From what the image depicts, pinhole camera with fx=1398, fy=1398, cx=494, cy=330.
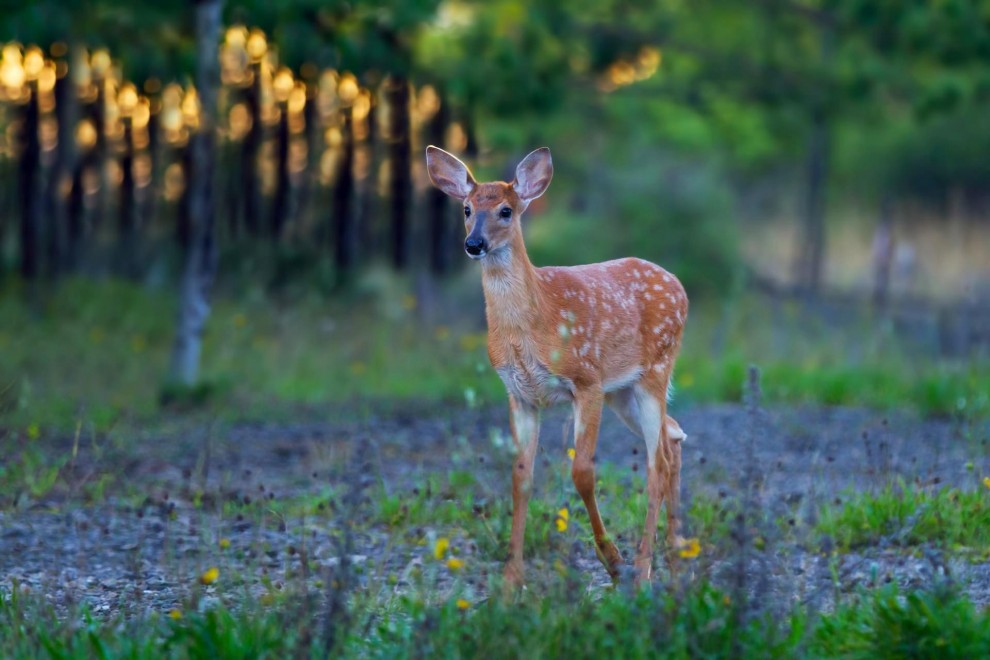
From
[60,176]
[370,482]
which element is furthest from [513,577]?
[60,176]

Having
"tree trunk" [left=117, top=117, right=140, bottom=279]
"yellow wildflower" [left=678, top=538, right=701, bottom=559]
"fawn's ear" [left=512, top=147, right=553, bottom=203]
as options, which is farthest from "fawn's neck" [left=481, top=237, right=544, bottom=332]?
"tree trunk" [left=117, top=117, right=140, bottom=279]

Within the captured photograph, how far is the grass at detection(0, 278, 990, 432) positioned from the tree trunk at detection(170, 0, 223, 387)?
0.36 m

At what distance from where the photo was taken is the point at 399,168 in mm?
19578

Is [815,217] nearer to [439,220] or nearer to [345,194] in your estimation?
[439,220]

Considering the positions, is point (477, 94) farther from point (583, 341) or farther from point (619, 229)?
point (583, 341)

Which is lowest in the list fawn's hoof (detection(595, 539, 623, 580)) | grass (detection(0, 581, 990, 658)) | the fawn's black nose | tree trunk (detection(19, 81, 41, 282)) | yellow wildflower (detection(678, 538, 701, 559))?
grass (detection(0, 581, 990, 658))

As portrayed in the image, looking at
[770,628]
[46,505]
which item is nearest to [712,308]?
[46,505]

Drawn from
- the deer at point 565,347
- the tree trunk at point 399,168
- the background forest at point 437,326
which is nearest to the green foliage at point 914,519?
the background forest at point 437,326

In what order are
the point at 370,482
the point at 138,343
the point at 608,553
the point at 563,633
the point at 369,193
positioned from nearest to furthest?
the point at 563,633 < the point at 608,553 < the point at 370,482 < the point at 138,343 < the point at 369,193

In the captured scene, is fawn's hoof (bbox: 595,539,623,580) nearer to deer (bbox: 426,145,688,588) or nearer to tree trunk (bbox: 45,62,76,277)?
deer (bbox: 426,145,688,588)

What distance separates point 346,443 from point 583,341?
3494 mm

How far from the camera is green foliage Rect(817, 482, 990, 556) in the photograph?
6.54 m

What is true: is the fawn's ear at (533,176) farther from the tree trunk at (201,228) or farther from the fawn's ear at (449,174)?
the tree trunk at (201,228)

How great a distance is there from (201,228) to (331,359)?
218cm
